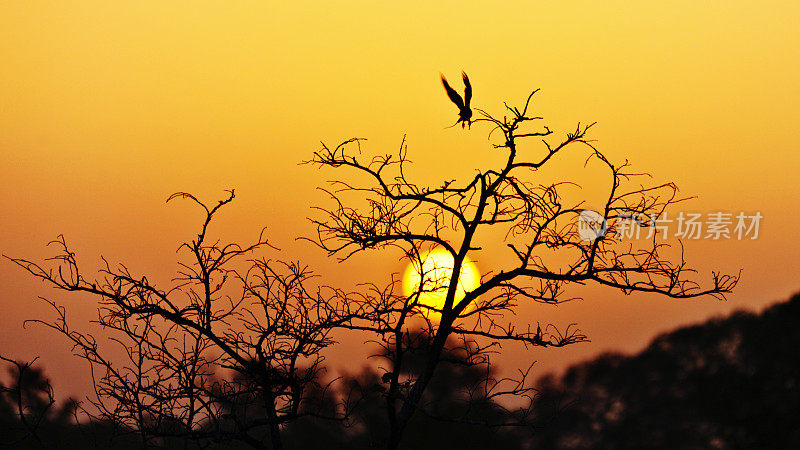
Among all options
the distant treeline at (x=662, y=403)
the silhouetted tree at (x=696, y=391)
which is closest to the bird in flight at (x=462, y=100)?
the distant treeline at (x=662, y=403)

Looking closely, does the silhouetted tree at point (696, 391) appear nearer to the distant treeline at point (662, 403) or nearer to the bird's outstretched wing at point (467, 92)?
the distant treeline at point (662, 403)

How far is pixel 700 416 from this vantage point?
3170 cm

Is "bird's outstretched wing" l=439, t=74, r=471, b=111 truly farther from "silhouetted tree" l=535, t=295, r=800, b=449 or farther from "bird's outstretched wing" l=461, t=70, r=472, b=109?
"silhouetted tree" l=535, t=295, r=800, b=449

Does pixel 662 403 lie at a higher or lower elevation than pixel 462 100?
higher

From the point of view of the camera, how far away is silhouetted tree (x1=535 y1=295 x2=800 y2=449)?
31.0 meters

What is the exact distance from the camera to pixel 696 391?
32812 mm

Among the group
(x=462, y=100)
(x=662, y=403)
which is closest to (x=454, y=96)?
(x=462, y=100)

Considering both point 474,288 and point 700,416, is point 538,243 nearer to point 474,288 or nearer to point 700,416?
point 474,288

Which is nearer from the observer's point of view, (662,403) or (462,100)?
(462,100)

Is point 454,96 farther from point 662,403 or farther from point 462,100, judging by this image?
point 662,403

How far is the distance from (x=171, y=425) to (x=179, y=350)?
27.4 inches

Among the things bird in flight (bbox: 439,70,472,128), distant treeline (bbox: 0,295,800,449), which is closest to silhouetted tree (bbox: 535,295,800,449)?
distant treeline (bbox: 0,295,800,449)

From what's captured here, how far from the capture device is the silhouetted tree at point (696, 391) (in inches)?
1220

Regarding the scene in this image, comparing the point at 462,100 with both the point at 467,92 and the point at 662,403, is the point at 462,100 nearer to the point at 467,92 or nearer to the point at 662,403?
the point at 467,92
